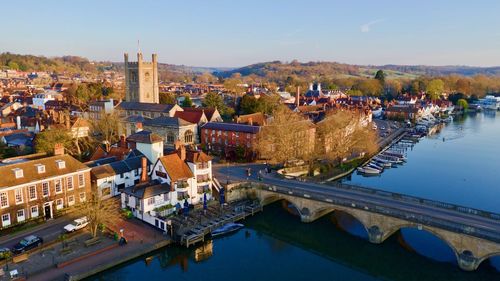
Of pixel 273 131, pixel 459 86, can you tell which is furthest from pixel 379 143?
pixel 459 86

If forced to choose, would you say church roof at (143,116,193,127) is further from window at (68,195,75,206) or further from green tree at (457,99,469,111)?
green tree at (457,99,469,111)

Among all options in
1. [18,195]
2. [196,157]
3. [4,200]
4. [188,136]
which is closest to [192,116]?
[188,136]

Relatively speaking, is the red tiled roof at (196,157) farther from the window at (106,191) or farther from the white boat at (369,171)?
the white boat at (369,171)

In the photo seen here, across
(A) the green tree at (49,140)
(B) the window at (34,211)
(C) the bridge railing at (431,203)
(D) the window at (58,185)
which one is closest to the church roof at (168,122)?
(A) the green tree at (49,140)

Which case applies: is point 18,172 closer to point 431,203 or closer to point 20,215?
point 20,215

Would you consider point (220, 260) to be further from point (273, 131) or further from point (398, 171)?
point (398, 171)
